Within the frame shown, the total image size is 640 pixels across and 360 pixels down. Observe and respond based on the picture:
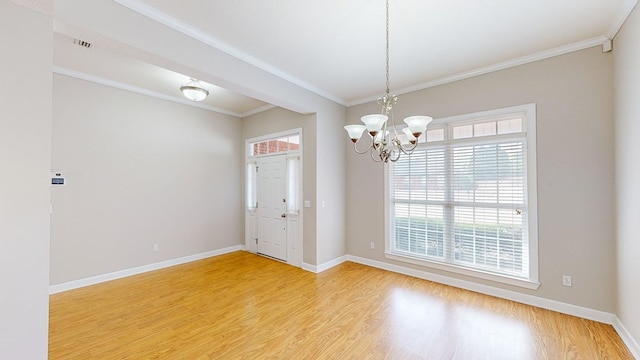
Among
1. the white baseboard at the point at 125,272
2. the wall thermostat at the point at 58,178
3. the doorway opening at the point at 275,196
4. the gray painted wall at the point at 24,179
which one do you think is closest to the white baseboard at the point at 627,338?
the doorway opening at the point at 275,196

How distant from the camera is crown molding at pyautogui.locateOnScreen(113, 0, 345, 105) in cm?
224

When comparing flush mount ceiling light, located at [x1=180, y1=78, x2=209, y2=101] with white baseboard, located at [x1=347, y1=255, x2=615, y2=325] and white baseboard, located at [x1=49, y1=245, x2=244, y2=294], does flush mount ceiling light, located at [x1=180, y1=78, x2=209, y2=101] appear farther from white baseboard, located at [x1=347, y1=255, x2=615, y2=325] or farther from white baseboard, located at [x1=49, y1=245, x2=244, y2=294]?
white baseboard, located at [x1=347, y1=255, x2=615, y2=325]

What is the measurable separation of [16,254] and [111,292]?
2.19 metres

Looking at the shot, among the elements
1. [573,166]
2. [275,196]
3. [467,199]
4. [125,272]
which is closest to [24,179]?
[125,272]

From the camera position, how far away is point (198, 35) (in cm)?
265

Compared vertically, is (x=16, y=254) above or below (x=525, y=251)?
above

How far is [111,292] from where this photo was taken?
3.47 m

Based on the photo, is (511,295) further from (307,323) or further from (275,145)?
(275,145)

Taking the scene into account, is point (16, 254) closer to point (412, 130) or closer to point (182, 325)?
point (182, 325)

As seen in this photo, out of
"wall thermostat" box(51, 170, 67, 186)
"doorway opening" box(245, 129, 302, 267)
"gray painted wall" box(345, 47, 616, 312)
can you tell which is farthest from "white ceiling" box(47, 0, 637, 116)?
"doorway opening" box(245, 129, 302, 267)

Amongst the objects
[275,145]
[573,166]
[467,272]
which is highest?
[275,145]

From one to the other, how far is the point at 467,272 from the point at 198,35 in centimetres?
436

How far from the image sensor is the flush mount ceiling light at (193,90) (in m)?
3.80

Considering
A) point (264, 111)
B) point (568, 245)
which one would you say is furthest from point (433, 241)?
point (264, 111)
